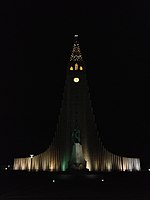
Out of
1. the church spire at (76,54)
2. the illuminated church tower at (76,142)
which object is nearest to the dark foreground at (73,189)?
the illuminated church tower at (76,142)

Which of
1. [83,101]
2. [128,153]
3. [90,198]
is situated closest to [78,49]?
[83,101]

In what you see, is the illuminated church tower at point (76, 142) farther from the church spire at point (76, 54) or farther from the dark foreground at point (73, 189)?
the dark foreground at point (73, 189)

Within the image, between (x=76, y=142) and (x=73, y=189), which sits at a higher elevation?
(x=76, y=142)

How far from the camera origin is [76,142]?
31.1 meters

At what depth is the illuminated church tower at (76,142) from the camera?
34219 millimetres

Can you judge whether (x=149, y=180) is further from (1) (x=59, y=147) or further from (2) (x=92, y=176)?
(1) (x=59, y=147)

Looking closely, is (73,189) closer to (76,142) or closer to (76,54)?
(76,142)

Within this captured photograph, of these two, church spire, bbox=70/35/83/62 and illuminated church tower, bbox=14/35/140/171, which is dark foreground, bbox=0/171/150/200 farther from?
church spire, bbox=70/35/83/62

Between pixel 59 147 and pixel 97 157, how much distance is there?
588cm

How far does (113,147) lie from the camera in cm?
4006

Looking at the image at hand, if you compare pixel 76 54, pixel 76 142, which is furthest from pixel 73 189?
pixel 76 54

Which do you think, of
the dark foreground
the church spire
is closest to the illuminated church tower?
the church spire

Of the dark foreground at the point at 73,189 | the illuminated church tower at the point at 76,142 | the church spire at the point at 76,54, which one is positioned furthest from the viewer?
the church spire at the point at 76,54

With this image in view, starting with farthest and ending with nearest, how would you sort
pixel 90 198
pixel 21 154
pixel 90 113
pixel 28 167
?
pixel 21 154 < pixel 90 113 < pixel 28 167 < pixel 90 198
